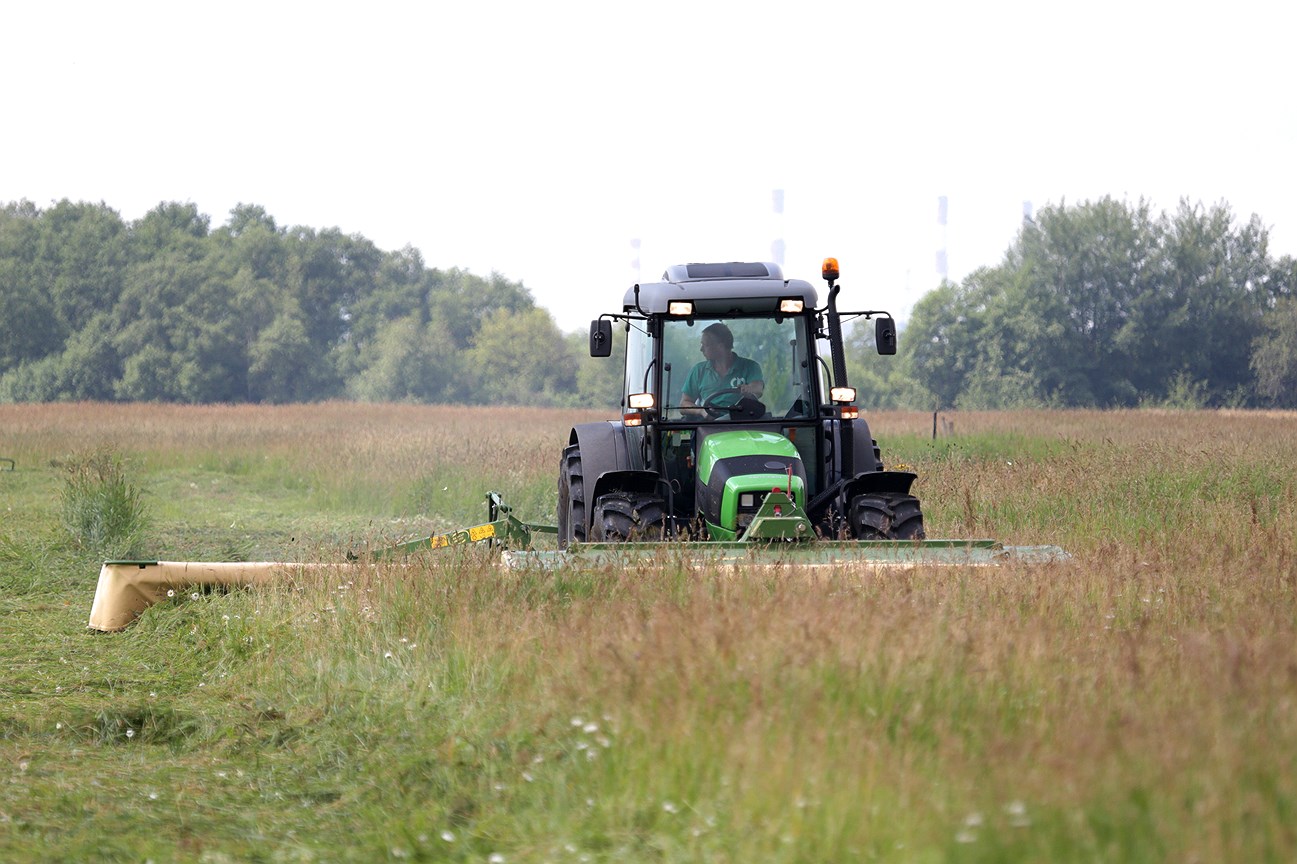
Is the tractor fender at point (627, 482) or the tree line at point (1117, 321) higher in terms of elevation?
the tree line at point (1117, 321)

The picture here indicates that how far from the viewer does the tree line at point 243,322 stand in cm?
6238

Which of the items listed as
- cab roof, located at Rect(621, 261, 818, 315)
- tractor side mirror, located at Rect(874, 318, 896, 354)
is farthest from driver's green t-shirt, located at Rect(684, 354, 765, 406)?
tractor side mirror, located at Rect(874, 318, 896, 354)

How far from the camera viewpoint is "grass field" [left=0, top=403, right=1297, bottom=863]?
3.80m

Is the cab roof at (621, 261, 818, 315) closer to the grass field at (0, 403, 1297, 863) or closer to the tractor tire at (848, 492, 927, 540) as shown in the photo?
the tractor tire at (848, 492, 927, 540)

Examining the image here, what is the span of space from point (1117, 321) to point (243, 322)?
39.9 m

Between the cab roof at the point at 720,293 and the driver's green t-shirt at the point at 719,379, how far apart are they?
1.13 feet

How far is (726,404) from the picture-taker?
9039 mm

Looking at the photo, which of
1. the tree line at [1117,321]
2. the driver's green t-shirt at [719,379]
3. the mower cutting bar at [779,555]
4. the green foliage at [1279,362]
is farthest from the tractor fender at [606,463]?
the green foliage at [1279,362]

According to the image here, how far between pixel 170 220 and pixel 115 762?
240 ft

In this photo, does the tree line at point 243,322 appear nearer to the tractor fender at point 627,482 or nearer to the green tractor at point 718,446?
the green tractor at point 718,446

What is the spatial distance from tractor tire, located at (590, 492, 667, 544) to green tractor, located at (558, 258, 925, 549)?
17 mm

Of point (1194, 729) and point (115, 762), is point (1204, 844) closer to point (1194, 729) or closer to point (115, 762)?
point (1194, 729)

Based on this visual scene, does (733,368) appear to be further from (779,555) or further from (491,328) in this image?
(491,328)

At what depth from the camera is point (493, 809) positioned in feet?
15.7
